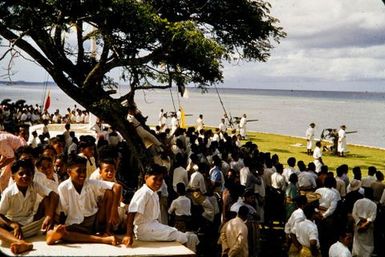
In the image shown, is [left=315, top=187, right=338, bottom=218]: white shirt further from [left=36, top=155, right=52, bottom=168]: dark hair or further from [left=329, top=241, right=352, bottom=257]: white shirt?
[left=36, top=155, right=52, bottom=168]: dark hair

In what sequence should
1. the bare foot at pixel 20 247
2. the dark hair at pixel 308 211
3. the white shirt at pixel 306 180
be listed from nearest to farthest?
the bare foot at pixel 20 247
the dark hair at pixel 308 211
the white shirt at pixel 306 180

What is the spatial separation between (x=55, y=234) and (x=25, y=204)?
721 millimetres

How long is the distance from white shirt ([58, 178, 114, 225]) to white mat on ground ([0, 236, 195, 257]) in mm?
417

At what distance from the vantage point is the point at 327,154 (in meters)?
23.6

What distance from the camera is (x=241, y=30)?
11.8m

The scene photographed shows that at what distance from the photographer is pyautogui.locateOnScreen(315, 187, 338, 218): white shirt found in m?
8.77

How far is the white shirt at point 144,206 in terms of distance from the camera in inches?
224

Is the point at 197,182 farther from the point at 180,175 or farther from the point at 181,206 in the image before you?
the point at 181,206

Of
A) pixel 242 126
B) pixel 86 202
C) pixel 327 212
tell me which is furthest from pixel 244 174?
pixel 242 126

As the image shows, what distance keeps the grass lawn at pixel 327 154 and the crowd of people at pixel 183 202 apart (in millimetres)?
8540

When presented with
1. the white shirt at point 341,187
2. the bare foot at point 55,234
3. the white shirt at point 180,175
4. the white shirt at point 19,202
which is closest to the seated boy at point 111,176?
the bare foot at point 55,234

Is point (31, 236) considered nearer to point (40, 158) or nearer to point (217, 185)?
point (40, 158)

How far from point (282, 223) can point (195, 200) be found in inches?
111

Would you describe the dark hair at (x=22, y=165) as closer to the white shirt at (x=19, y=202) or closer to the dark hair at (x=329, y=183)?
the white shirt at (x=19, y=202)
